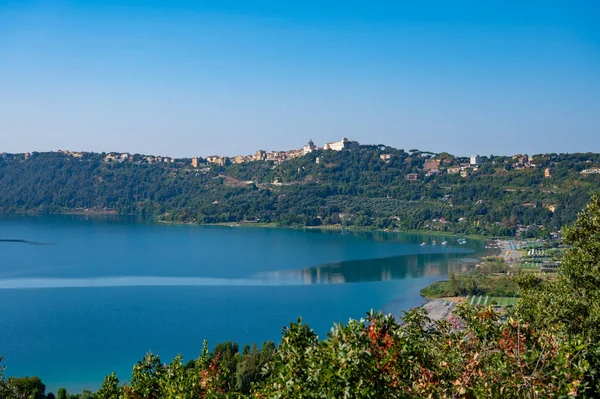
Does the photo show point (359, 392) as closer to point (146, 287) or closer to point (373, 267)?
point (146, 287)

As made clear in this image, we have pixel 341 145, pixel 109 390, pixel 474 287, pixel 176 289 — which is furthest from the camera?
pixel 341 145

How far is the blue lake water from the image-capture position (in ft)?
64.3

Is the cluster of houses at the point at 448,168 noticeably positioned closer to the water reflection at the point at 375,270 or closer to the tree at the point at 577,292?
the water reflection at the point at 375,270

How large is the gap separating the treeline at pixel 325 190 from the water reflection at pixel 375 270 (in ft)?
52.2

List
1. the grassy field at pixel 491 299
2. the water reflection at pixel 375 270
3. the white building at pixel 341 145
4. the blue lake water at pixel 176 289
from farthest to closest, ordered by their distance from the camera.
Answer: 1. the white building at pixel 341 145
2. the water reflection at pixel 375 270
3. the grassy field at pixel 491 299
4. the blue lake water at pixel 176 289

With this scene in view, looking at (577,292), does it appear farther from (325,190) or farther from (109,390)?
(325,190)

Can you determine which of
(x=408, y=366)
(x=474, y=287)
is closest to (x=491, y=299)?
(x=474, y=287)

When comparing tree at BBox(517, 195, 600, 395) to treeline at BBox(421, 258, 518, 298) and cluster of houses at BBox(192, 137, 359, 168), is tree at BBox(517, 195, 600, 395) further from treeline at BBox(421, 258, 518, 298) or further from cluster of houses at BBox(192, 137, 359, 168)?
cluster of houses at BBox(192, 137, 359, 168)

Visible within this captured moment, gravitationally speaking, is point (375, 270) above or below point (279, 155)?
below

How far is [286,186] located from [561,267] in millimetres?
71169

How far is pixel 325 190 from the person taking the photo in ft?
245

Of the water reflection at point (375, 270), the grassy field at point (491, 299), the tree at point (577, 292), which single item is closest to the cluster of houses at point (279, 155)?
the water reflection at point (375, 270)

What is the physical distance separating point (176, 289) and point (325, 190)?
46526 millimetres

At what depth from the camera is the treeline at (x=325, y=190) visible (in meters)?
57.8
